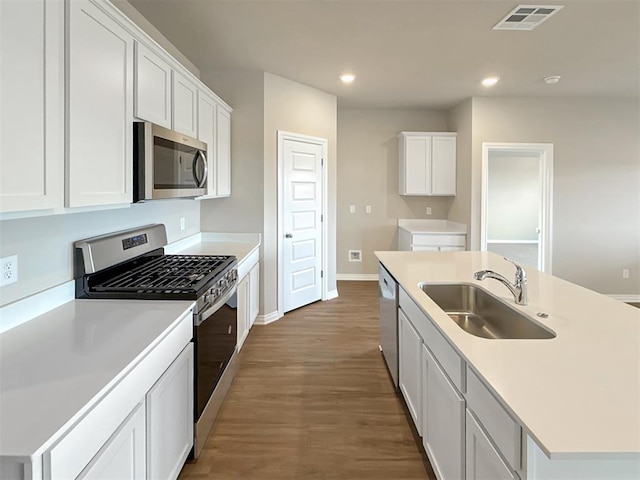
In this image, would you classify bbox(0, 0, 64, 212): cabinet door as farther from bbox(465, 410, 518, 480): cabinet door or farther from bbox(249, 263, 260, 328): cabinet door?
bbox(249, 263, 260, 328): cabinet door

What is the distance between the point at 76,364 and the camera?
1.25 metres

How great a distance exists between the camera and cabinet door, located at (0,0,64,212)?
1.22m

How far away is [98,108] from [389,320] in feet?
7.23

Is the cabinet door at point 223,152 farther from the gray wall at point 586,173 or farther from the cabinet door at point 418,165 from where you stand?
the gray wall at point 586,173

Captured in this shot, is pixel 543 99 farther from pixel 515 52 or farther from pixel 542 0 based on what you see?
pixel 542 0

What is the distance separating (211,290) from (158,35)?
232 cm

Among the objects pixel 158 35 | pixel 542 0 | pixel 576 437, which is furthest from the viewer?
pixel 158 35

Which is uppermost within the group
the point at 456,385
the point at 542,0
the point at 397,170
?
the point at 542,0

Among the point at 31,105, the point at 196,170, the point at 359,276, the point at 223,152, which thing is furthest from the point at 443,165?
the point at 31,105

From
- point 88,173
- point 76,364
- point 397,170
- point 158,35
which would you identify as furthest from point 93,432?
point 397,170

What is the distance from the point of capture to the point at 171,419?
173cm

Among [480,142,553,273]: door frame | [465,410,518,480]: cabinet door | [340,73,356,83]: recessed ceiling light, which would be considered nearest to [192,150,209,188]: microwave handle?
[340,73,356,83]: recessed ceiling light

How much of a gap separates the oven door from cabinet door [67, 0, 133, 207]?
74 cm

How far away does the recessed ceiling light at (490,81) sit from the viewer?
4.57 meters
